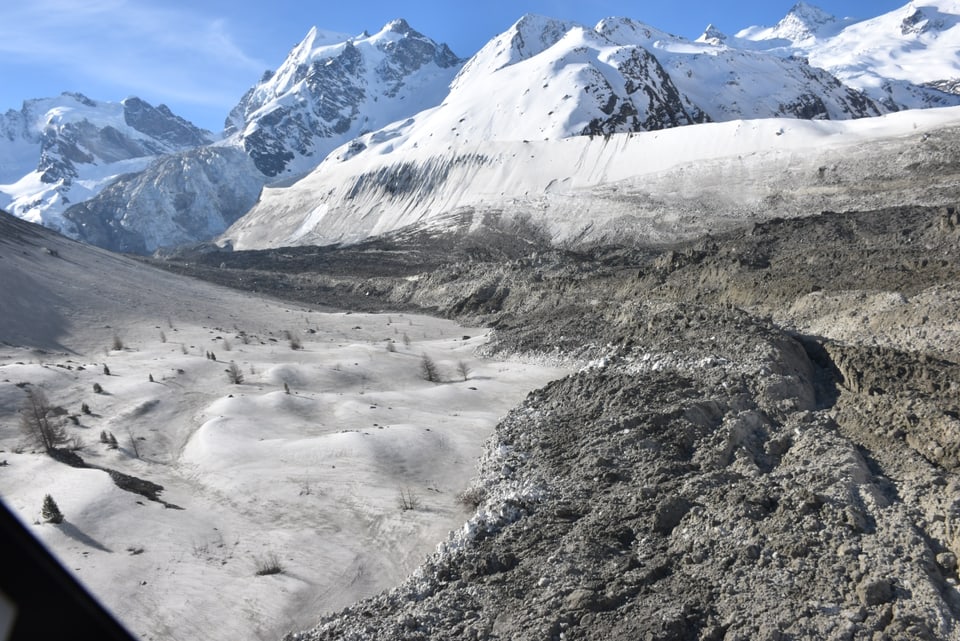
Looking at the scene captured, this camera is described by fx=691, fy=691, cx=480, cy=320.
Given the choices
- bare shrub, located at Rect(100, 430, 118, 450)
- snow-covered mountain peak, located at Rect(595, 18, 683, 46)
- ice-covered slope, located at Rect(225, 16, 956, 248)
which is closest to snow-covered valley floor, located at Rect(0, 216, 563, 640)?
bare shrub, located at Rect(100, 430, 118, 450)

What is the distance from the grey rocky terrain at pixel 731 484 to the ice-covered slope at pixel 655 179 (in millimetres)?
22656

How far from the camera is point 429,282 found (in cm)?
4456

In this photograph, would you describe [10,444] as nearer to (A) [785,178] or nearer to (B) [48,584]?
(B) [48,584]

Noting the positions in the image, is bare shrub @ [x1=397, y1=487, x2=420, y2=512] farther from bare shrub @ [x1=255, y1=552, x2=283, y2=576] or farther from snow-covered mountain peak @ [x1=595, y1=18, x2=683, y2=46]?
snow-covered mountain peak @ [x1=595, y1=18, x2=683, y2=46]

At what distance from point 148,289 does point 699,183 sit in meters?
39.6

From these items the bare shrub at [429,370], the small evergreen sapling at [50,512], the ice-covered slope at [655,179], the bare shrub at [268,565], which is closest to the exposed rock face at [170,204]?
the ice-covered slope at [655,179]

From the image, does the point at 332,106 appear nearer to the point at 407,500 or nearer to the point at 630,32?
the point at 630,32

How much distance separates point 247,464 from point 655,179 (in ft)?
164

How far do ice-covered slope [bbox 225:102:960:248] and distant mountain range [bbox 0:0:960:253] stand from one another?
84 centimetres

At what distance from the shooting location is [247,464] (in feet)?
46.0

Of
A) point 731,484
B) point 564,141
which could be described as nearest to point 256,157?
point 564,141

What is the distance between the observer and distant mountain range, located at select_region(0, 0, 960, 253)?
3378 inches

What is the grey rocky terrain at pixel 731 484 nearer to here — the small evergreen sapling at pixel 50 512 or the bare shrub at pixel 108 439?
the small evergreen sapling at pixel 50 512

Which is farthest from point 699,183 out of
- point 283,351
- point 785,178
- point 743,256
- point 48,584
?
point 48,584
